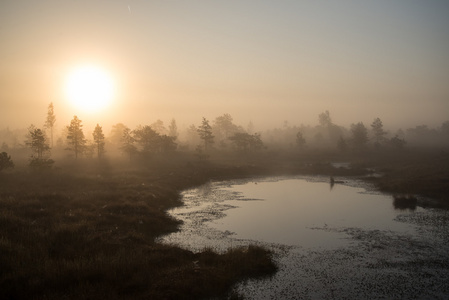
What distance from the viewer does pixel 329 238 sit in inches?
912

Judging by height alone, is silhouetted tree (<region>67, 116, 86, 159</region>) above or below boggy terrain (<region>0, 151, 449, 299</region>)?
above

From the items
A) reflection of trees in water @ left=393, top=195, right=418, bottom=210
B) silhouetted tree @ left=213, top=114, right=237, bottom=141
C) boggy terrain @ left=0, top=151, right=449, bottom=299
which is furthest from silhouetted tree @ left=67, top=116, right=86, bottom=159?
silhouetted tree @ left=213, top=114, right=237, bottom=141

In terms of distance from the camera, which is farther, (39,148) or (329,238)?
(39,148)

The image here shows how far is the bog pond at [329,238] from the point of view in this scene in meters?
15.2

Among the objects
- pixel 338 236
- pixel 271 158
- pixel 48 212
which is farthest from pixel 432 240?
pixel 271 158

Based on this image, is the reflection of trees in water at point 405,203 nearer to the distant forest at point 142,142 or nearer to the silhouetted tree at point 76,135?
the distant forest at point 142,142

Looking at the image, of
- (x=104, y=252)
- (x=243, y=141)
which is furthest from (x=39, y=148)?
(x=243, y=141)

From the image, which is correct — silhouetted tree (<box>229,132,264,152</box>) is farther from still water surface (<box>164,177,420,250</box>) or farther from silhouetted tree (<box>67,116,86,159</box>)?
still water surface (<box>164,177,420,250</box>)

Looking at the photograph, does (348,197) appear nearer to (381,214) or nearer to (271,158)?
(381,214)

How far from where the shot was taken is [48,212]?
26.0 m

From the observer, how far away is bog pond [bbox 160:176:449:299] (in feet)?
49.9

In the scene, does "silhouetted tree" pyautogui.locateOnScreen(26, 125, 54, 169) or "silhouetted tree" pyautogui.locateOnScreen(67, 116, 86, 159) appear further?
"silhouetted tree" pyautogui.locateOnScreen(67, 116, 86, 159)

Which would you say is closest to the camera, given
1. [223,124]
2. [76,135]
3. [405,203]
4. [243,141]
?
[405,203]

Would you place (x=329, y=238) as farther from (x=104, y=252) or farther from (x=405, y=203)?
(x=104, y=252)
